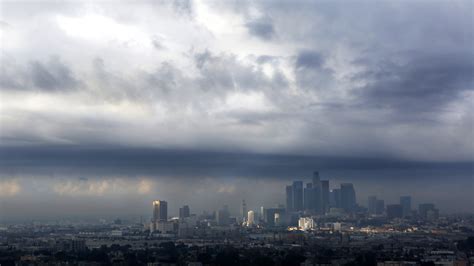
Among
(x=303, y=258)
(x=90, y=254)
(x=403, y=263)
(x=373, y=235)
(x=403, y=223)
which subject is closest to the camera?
(x=403, y=263)

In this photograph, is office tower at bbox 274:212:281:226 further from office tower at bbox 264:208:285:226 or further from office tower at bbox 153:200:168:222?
office tower at bbox 153:200:168:222

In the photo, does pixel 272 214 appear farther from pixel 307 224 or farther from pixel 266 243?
pixel 266 243

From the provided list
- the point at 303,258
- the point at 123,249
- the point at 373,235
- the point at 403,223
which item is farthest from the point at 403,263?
the point at 403,223

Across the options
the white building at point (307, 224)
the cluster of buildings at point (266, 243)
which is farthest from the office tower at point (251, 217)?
the white building at point (307, 224)

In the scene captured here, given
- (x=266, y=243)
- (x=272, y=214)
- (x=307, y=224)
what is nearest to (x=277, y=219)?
(x=272, y=214)

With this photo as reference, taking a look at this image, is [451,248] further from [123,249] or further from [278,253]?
[123,249]

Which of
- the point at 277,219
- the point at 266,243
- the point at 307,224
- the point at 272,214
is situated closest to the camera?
the point at 266,243

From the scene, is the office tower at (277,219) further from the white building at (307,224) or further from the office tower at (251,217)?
the white building at (307,224)
